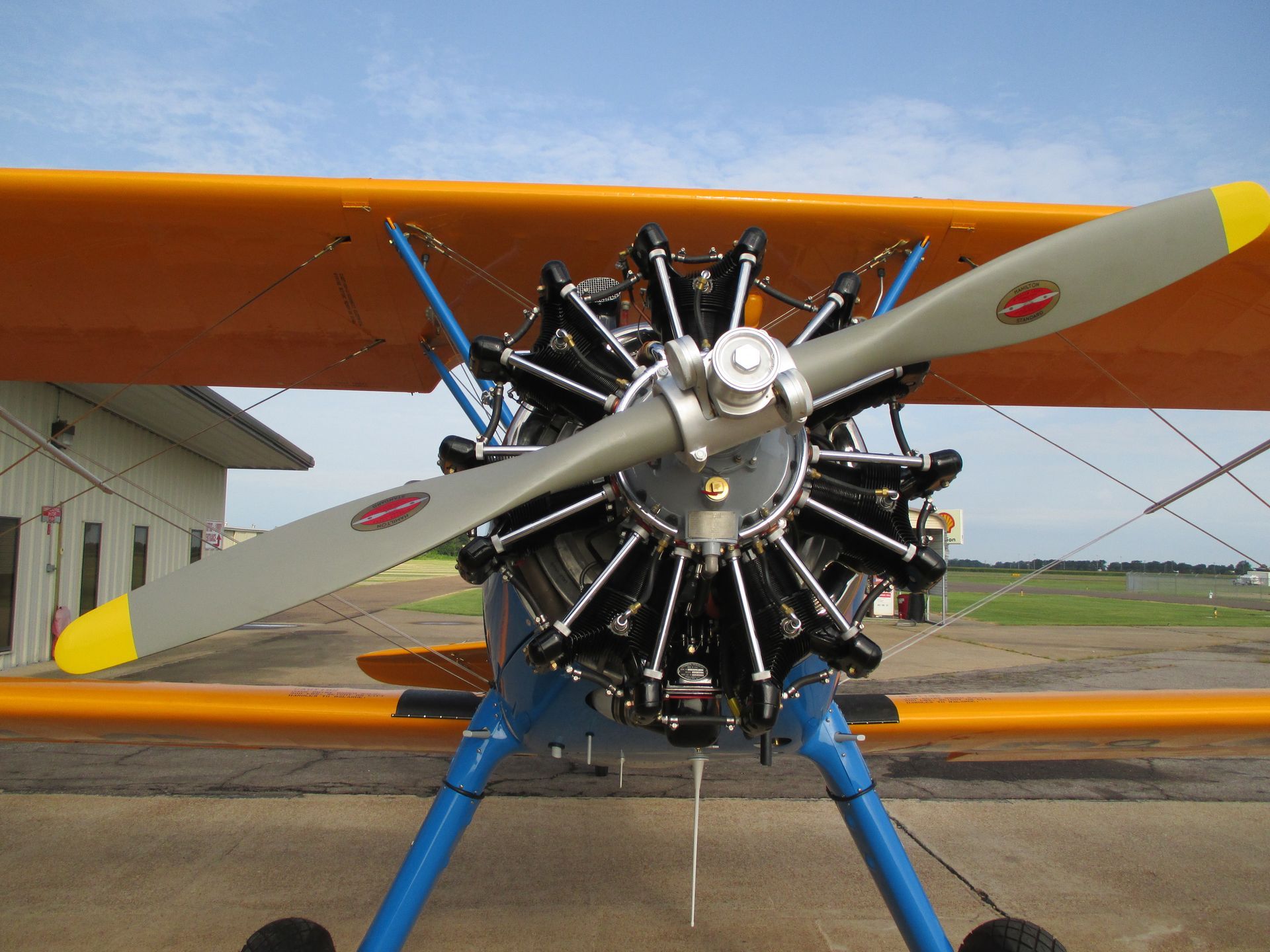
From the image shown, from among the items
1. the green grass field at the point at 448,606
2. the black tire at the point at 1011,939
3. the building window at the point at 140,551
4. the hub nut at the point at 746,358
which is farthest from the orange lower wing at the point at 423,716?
the green grass field at the point at 448,606

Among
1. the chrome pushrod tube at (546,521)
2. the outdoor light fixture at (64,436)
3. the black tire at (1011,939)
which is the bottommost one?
the black tire at (1011,939)

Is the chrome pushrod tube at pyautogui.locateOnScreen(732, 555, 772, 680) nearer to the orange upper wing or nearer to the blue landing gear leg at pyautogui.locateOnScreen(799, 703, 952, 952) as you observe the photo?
the blue landing gear leg at pyautogui.locateOnScreen(799, 703, 952, 952)

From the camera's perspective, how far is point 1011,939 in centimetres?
305

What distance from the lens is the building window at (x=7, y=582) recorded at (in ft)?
36.5

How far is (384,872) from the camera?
4.35 metres

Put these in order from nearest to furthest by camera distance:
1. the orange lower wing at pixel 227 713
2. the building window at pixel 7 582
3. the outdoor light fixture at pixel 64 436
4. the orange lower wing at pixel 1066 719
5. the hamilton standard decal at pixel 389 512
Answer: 1. the hamilton standard decal at pixel 389 512
2. the orange lower wing at pixel 227 713
3. the orange lower wing at pixel 1066 719
4. the building window at pixel 7 582
5. the outdoor light fixture at pixel 64 436

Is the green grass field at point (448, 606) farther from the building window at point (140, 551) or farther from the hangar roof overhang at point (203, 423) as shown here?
the building window at point (140, 551)

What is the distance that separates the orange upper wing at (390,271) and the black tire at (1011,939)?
8.50 ft

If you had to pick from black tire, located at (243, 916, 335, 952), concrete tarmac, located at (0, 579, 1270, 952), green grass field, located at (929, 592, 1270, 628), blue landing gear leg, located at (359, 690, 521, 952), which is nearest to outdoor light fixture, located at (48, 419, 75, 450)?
concrete tarmac, located at (0, 579, 1270, 952)

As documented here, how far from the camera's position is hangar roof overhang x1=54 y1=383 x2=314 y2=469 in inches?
465

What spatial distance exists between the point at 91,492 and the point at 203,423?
203 cm

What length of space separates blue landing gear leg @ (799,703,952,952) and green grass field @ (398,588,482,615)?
655 inches

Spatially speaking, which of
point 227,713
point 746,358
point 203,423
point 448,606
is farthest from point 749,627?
point 448,606

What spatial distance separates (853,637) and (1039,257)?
4.02 ft
